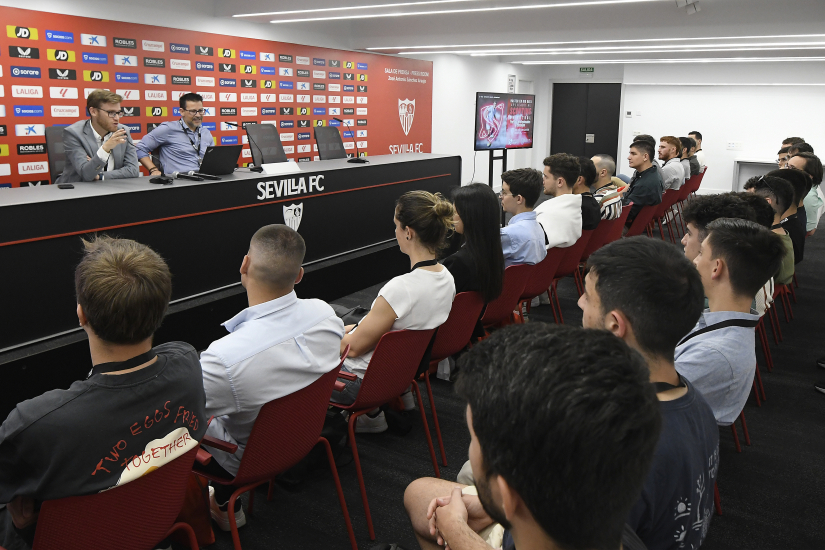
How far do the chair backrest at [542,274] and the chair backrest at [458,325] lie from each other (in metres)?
0.83

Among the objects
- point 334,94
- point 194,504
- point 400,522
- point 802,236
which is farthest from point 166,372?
point 334,94

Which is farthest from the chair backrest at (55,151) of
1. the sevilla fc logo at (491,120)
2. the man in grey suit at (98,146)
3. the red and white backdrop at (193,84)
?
the sevilla fc logo at (491,120)

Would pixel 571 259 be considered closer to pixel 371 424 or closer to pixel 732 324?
pixel 371 424

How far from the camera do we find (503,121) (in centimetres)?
945

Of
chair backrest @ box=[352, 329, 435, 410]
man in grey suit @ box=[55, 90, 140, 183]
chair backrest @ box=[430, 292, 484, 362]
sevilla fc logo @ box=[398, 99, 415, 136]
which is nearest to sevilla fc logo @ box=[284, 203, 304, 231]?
man in grey suit @ box=[55, 90, 140, 183]

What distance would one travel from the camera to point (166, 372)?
1507 millimetres

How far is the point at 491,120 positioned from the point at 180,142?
195 inches

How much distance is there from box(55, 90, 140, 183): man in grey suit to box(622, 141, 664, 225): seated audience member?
171 inches

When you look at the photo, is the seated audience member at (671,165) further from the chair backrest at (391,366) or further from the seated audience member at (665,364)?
the seated audience member at (665,364)

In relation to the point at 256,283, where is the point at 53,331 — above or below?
below

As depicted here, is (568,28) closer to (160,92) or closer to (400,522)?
(160,92)

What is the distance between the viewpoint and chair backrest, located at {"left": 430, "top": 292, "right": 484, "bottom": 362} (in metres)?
2.69

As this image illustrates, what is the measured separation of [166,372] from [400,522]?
1239 mm

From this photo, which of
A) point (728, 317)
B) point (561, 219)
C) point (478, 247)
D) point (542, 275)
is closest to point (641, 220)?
point (561, 219)
